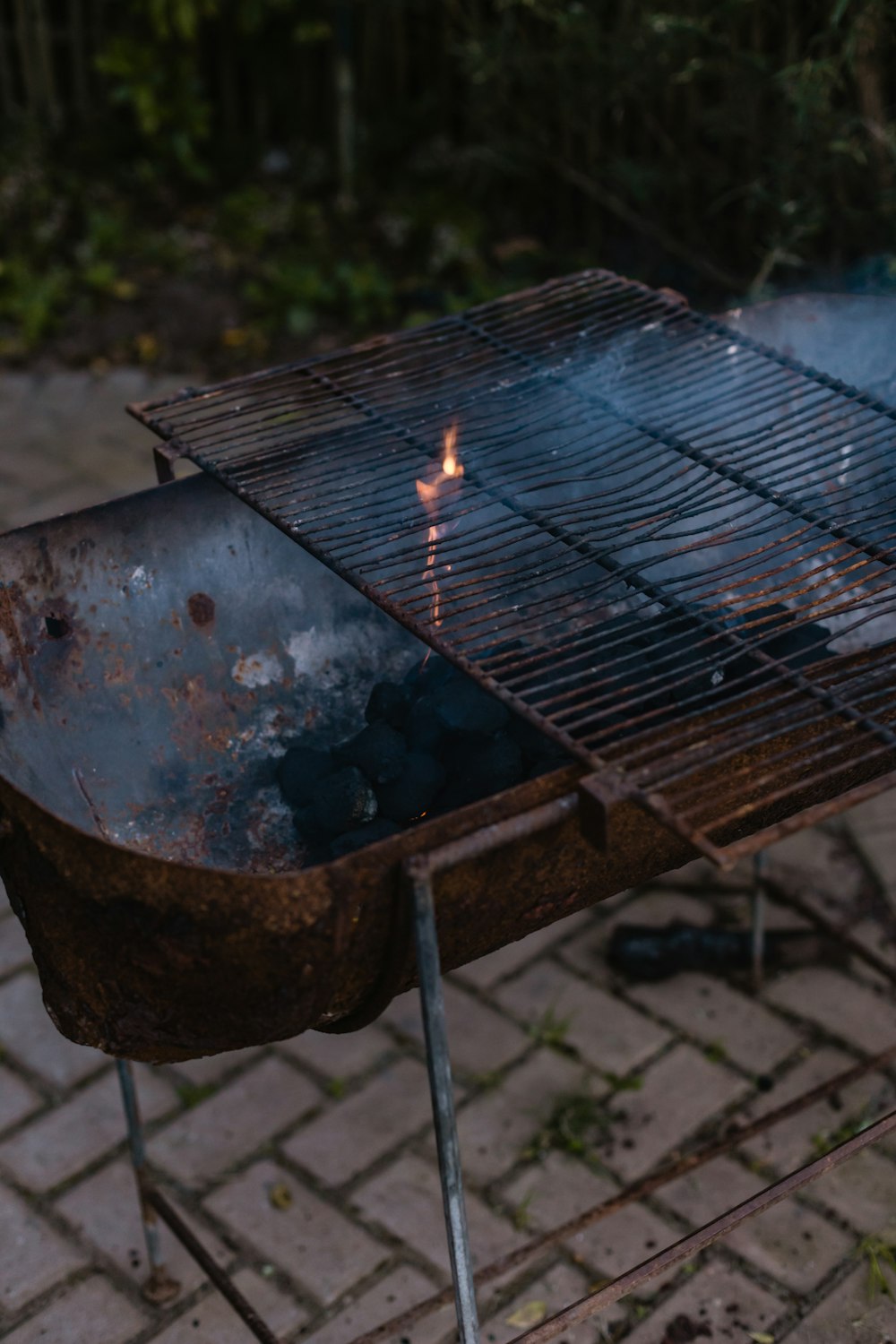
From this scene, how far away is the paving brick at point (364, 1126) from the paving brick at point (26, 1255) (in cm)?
50

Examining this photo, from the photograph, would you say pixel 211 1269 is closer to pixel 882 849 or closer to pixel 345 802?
pixel 345 802

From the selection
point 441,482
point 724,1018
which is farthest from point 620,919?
point 441,482

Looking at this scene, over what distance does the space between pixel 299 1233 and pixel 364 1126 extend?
11.6 inches

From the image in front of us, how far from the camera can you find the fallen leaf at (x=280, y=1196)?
2.96m

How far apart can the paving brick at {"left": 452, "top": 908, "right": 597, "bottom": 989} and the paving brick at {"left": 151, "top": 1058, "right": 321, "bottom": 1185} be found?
0.50m

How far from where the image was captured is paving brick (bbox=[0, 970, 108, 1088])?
3270 mm

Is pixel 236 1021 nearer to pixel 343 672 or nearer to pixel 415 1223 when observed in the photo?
pixel 343 672

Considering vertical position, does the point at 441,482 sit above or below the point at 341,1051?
above

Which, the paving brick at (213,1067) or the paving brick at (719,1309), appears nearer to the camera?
the paving brick at (719,1309)

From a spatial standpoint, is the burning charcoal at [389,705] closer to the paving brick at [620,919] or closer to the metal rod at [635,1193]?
the metal rod at [635,1193]

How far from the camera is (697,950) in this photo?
3.46 metres

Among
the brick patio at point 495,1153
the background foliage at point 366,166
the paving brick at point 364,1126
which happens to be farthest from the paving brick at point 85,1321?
the background foliage at point 366,166

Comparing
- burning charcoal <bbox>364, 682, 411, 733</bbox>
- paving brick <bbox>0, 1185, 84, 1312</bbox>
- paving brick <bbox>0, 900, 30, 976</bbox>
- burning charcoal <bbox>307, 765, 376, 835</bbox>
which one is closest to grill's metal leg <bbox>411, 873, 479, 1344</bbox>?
burning charcoal <bbox>307, 765, 376, 835</bbox>

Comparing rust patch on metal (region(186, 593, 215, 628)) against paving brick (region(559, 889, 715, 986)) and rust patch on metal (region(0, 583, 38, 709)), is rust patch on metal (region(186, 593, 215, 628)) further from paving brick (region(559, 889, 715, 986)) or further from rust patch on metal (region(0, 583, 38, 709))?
paving brick (region(559, 889, 715, 986))
